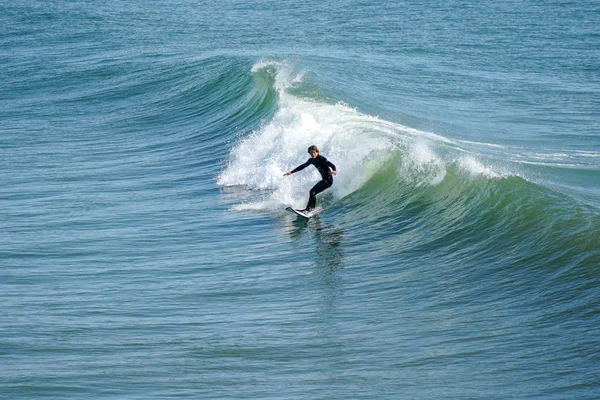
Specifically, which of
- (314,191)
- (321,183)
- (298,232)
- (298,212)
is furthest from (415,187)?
(298,232)

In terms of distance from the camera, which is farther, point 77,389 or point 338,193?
point 338,193

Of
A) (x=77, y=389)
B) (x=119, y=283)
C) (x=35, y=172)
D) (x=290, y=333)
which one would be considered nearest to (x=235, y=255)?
(x=119, y=283)

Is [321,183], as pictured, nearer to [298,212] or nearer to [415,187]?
[298,212]

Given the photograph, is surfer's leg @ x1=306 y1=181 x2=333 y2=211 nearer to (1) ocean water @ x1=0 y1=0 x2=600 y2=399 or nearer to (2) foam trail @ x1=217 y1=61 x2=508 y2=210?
(1) ocean water @ x1=0 y1=0 x2=600 y2=399

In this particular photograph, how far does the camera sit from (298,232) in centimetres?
1488

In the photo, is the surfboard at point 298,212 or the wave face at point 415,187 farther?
the surfboard at point 298,212

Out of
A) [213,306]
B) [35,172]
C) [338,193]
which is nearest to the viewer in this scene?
[213,306]

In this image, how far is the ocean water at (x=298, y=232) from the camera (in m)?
8.91

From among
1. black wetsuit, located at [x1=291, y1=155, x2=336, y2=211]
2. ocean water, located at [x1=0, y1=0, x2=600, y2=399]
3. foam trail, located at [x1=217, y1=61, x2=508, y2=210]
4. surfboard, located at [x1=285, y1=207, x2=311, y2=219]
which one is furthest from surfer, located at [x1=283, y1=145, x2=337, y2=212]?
foam trail, located at [x1=217, y1=61, x2=508, y2=210]

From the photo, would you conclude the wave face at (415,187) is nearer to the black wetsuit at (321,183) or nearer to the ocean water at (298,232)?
the ocean water at (298,232)

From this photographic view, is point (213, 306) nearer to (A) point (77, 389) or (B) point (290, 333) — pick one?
(B) point (290, 333)

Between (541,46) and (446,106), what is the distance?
1258 centimetres

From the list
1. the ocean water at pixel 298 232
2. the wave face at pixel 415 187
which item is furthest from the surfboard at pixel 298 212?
Result: the wave face at pixel 415 187

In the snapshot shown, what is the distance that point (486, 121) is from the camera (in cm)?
2648
